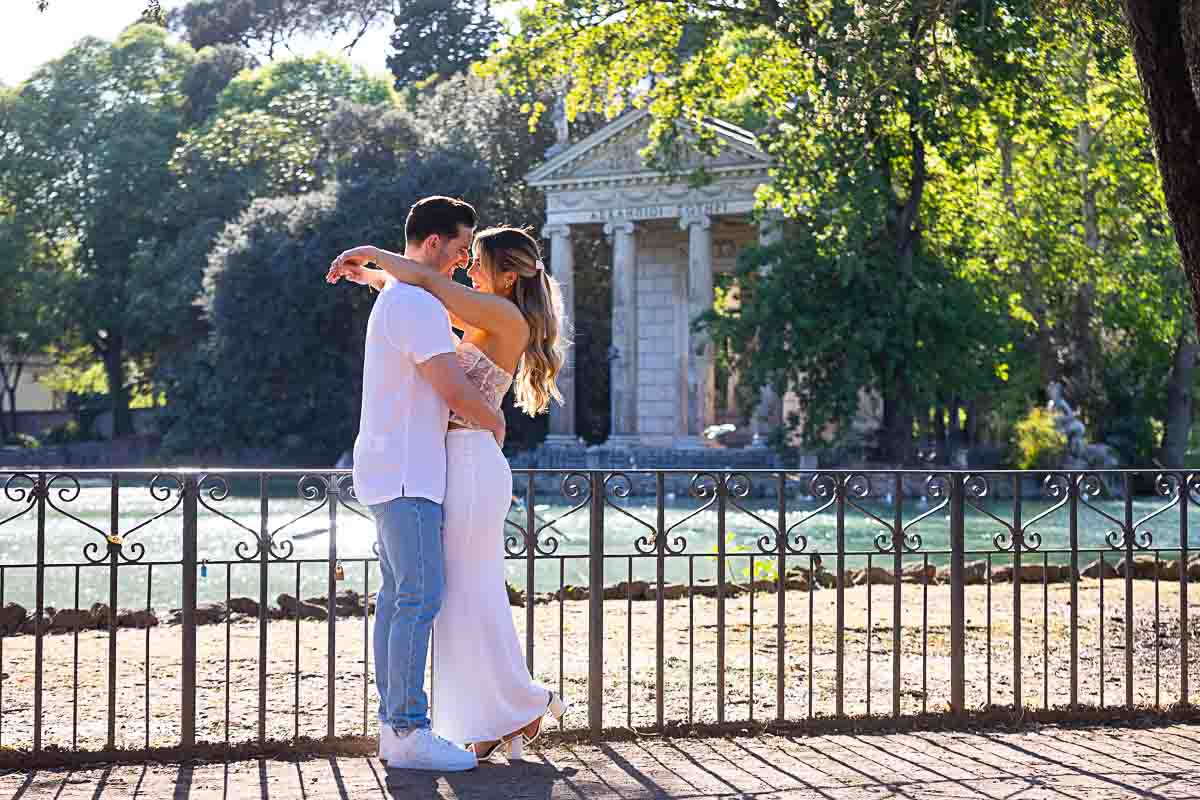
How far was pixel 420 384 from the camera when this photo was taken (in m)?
5.54

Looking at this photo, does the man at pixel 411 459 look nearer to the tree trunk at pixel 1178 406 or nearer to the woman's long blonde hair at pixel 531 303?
the woman's long blonde hair at pixel 531 303

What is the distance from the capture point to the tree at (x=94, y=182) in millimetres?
55031

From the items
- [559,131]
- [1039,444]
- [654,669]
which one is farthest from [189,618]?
[559,131]

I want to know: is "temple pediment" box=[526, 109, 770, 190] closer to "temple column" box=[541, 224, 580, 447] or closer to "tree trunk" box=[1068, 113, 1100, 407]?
"temple column" box=[541, 224, 580, 447]

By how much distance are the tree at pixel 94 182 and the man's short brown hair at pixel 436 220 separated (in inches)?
1969

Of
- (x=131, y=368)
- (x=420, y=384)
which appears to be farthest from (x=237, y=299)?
(x=420, y=384)

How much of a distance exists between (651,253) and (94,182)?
2061 centimetres

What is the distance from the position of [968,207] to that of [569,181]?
20686 millimetres

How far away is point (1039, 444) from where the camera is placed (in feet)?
117

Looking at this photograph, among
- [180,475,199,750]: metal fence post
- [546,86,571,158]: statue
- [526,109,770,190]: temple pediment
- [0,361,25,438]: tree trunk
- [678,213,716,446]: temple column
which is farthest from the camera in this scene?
[0,361,25,438]: tree trunk

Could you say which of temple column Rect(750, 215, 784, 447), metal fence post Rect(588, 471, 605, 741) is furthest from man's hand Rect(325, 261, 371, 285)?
temple column Rect(750, 215, 784, 447)

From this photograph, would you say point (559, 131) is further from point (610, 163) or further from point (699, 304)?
point (699, 304)

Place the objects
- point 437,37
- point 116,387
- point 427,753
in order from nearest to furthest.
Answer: point 427,753, point 116,387, point 437,37

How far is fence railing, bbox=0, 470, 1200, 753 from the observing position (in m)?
6.23
